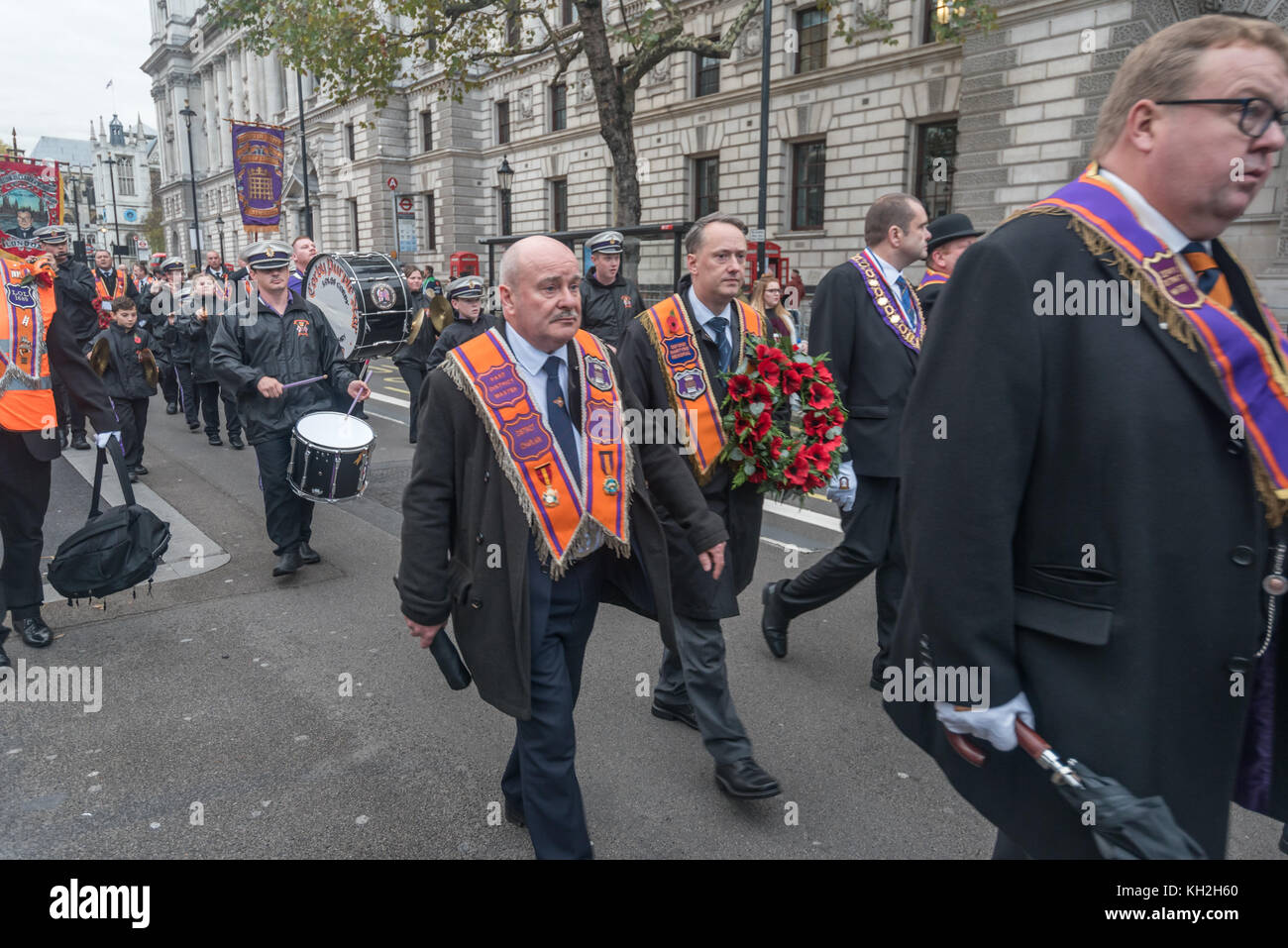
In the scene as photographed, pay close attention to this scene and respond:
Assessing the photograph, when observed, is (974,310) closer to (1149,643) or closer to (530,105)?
(1149,643)

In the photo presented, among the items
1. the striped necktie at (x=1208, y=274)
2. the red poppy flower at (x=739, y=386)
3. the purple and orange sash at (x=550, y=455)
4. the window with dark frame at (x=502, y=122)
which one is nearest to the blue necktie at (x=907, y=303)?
the red poppy flower at (x=739, y=386)

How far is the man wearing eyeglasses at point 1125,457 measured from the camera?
1.60 m

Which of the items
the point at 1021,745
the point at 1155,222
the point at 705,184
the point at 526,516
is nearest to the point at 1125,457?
the point at 1155,222

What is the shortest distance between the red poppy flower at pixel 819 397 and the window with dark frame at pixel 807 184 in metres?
22.5

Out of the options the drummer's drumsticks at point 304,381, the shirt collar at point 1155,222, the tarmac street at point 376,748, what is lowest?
the tarmac street at point 376,748

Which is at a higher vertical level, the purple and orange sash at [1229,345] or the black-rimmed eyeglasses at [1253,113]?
the black-rimmed eyeglasses at [1253,113]

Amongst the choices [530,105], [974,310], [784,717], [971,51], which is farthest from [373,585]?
[530,105]

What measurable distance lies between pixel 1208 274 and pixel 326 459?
5.01 m

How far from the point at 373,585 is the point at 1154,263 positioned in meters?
5.30

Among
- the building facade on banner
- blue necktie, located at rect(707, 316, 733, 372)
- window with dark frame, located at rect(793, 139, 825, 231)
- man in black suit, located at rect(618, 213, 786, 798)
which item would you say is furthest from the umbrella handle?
the building facade on banner

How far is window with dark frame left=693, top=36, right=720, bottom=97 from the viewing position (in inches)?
1097

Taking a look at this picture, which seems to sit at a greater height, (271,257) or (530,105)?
(530,105)

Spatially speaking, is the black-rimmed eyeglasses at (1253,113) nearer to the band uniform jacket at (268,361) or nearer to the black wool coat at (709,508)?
the black wool coat at (709,508)

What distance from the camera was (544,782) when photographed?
2758mm
